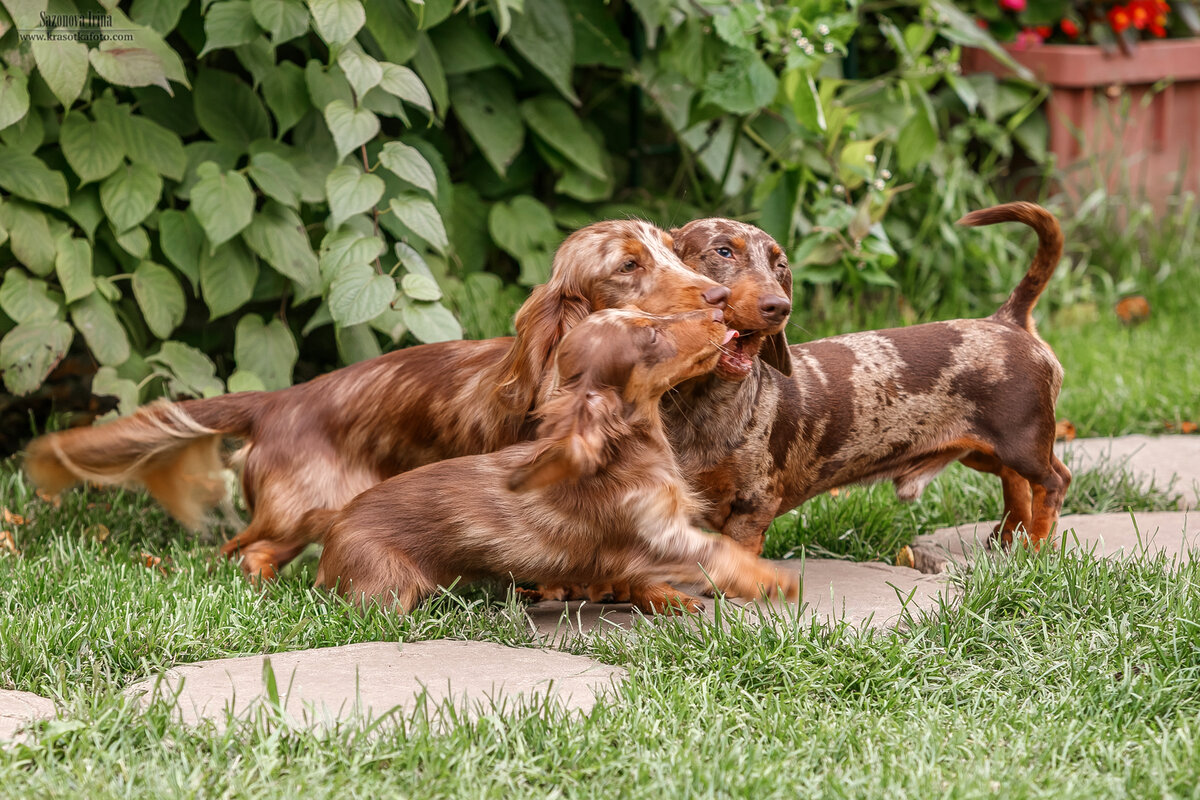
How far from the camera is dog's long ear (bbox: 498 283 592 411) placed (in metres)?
3.03

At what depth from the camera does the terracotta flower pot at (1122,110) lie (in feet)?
22.1

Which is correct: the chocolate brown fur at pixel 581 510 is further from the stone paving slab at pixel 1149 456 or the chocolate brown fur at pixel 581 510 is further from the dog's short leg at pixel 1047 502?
the stone paving slab at pixel 1149 456

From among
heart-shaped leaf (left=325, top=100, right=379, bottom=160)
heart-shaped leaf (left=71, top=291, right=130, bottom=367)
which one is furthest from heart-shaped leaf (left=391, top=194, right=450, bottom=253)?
heart-shaped leaf (left=71, top=291, right=130, bottom=367)

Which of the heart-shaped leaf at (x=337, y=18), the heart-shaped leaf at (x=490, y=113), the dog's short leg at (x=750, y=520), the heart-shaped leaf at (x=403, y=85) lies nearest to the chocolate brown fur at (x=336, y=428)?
the dog's short leg at (x=750, y=520)

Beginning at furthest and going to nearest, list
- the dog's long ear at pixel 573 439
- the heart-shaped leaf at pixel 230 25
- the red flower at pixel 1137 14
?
the red flower at pixel 1137 14 → the heart-shaped leaf at pixel 230 25 → the dog's long ear at pixel 573 439

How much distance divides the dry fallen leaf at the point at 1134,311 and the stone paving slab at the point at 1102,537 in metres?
2.85

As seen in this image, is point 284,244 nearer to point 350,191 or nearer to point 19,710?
point 350,191

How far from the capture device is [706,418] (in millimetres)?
3176

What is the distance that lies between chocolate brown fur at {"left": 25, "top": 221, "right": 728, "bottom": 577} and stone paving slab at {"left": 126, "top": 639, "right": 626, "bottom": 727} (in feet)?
2.10

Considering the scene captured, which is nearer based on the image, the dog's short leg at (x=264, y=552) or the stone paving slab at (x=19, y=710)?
the stone paving slab at (x=19, y=710)

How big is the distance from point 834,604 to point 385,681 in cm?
113

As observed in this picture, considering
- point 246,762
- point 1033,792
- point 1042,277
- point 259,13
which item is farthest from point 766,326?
point 259,13

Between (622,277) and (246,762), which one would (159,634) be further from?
(622,277)

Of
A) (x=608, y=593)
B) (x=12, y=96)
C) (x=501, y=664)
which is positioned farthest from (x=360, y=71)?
(x=501, y=664)
